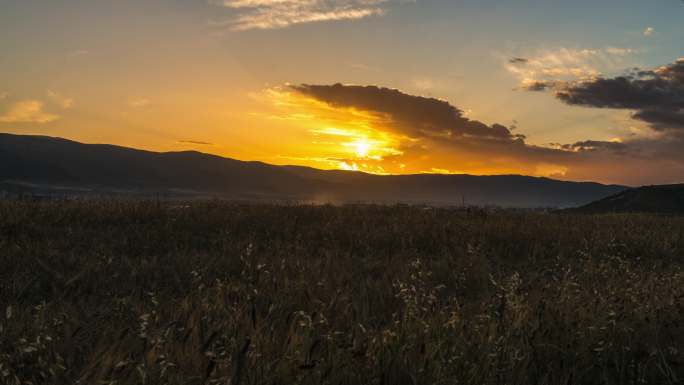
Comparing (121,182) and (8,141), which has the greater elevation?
(8,141)

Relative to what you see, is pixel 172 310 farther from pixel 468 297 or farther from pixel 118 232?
pixel 118 232

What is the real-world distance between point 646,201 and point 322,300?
37.1 meters

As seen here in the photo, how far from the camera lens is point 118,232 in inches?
338

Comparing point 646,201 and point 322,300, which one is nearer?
point 322,300

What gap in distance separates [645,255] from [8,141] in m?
222

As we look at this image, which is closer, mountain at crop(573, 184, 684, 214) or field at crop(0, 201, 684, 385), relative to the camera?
field at crop(0, 201, 684, 385)

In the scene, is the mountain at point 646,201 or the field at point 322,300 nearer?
the field at point 322,300

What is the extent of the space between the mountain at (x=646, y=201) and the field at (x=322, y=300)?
23.3m

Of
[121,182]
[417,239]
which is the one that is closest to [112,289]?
[417,239]

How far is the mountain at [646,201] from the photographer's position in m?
33.3

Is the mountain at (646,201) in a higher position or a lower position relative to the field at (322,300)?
higher

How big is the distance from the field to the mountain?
23325mm

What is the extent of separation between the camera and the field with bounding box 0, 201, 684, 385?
8.45 ft

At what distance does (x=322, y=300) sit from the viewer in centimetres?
448
